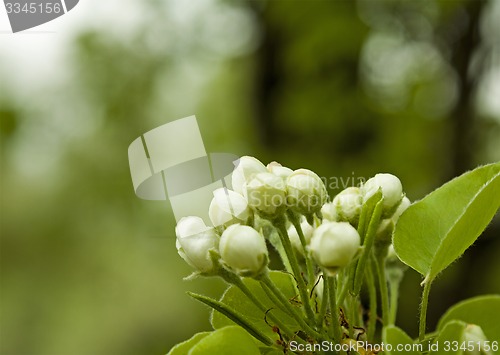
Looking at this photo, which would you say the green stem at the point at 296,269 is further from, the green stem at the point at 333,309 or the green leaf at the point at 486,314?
the green leaf at the point at 486,314

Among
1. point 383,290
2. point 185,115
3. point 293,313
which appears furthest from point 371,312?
point 185,115

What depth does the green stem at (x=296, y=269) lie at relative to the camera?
1.69ft

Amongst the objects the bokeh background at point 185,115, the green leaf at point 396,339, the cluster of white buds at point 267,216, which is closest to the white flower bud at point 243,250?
the cluster of white buds at point 267,216

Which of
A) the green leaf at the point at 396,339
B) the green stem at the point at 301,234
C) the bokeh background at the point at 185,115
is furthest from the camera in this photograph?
the bokeh background at the point at 185,115

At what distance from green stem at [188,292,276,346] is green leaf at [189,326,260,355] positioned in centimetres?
1

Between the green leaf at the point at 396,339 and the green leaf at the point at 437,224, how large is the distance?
0.10 metres

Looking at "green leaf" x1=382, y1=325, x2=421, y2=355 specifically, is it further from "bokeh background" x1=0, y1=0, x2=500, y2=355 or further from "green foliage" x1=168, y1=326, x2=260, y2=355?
"bokeh background" x1=0, y1=0, x2=500, y2=355

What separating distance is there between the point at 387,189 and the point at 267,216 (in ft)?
0.35

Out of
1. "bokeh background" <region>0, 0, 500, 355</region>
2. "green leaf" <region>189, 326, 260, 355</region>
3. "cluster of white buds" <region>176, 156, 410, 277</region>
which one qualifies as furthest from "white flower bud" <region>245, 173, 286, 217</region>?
"bokeh background" <region>0, 0, 500, 355</region>

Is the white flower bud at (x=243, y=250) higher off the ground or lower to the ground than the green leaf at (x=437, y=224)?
higher

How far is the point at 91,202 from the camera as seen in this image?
3.97 meters

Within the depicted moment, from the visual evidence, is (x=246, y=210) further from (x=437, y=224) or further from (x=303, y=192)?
(x=437, y=224)

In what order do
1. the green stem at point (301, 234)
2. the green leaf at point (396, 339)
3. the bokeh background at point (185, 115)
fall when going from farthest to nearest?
the bokeh background at point (185, 115)
the green stem at point (301, 234)
the green leaf at point (396, 339)

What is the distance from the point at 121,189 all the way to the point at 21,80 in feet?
2.62
